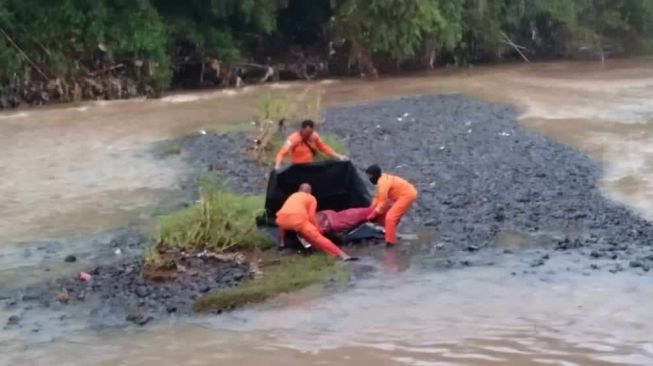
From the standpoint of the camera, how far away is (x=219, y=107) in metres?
28.4

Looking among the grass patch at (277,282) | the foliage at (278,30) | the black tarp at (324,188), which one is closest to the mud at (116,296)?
the grass patch at (277,282)

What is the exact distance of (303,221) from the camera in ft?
39.7

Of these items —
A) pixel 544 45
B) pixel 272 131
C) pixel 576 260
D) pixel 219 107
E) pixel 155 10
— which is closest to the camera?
pixel 576 260

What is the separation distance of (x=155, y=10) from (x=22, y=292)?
22.2 metres

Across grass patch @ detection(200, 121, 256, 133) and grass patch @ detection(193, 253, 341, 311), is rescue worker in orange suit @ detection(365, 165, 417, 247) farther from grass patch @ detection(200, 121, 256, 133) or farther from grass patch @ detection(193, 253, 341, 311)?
grass patch @ detection(200, 121, 256, 133)

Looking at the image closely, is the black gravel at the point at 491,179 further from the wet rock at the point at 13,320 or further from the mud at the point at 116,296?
the wet rock at the point at 13,320

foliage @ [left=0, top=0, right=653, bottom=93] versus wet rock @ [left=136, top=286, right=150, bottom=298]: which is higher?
foliage @ [left=0, top=0, right=653, bottom=93]

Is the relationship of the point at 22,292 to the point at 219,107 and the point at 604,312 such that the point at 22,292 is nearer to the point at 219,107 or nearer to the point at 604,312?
the point at 604,312

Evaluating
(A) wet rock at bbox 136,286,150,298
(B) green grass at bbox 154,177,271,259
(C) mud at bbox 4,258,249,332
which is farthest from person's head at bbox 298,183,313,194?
(A) wet rock at bbox 136,286,150,298

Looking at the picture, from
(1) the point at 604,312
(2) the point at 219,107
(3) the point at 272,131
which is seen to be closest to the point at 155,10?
(2) the point at 219,107

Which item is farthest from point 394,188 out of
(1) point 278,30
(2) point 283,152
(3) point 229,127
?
(1) point 278,30

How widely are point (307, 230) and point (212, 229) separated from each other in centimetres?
116

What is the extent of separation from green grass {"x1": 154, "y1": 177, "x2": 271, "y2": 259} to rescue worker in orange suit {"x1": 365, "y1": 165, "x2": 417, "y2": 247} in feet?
4.40

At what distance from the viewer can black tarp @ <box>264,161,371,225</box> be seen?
13086 millimetres
